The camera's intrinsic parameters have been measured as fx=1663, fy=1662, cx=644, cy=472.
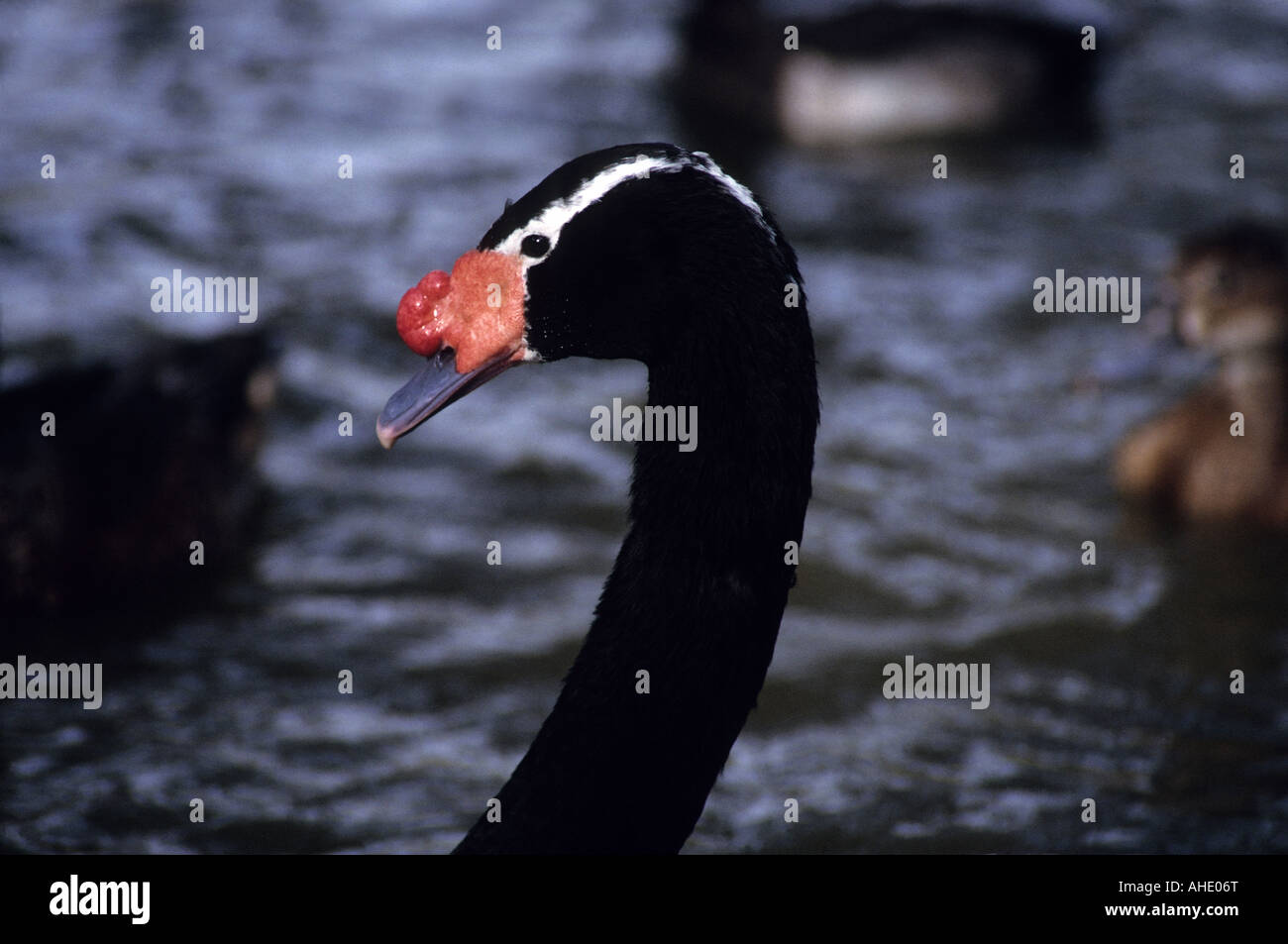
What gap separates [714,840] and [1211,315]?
3.18 metres

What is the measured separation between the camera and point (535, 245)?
3207 millimetres

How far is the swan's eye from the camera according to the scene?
3.20 m

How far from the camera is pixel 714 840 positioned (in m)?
4.65

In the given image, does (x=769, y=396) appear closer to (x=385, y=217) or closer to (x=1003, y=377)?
(x=1003, y=377)

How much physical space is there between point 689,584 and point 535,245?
28.8 inches

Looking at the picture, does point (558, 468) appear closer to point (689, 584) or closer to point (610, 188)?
point (689, 584)

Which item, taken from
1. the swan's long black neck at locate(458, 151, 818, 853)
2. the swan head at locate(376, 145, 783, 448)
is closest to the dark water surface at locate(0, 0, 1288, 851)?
the swan's long black neck at locate(458, 151, 818, 853)

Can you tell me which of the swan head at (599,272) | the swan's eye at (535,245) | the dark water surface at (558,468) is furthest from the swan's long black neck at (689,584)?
the dark water surface at (558,468)

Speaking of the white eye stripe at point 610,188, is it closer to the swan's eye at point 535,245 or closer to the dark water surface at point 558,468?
the swan's eye at point 535,245

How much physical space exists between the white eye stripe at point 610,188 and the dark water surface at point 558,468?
2.08 m

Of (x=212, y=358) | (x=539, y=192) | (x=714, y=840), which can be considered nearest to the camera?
(x=539, y=192)

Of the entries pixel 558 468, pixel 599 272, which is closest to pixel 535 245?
pixel 599 272

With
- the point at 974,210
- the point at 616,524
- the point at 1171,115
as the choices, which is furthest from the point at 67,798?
the point at 1171,115

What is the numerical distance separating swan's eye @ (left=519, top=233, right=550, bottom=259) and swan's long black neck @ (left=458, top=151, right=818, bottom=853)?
120 millimetres
